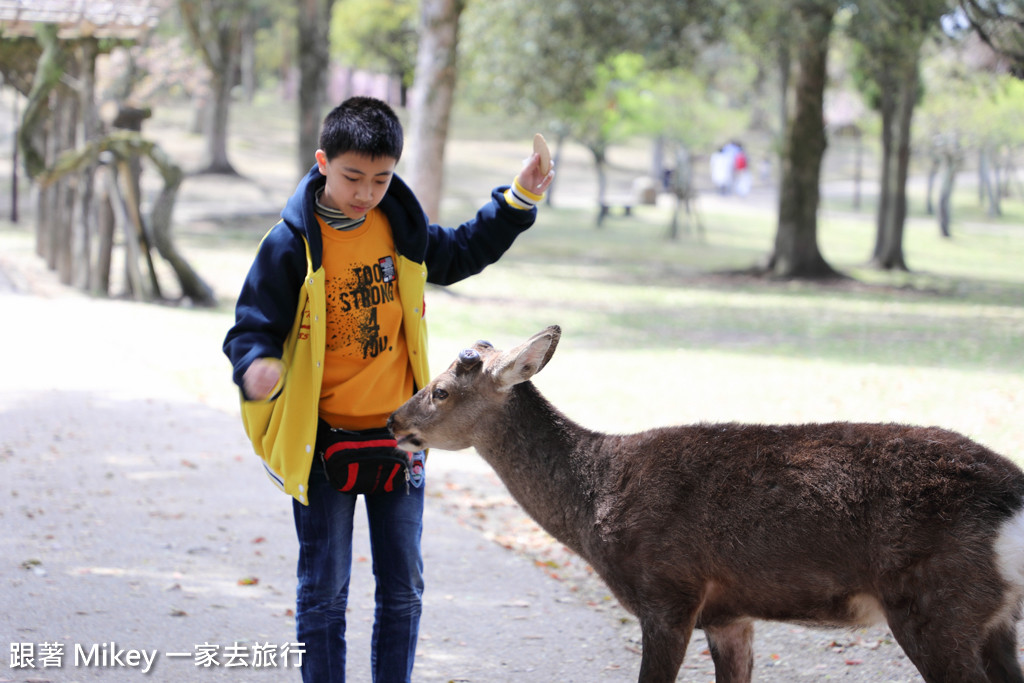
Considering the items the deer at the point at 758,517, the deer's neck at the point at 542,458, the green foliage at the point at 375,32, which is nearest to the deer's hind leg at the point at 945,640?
the deer at the point at 758,517

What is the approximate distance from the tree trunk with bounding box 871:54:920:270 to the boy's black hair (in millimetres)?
21715

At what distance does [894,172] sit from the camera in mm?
25125

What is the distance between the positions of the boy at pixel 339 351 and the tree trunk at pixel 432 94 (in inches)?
590

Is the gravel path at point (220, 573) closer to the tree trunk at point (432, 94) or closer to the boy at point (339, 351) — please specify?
the boy at point (339, 351)

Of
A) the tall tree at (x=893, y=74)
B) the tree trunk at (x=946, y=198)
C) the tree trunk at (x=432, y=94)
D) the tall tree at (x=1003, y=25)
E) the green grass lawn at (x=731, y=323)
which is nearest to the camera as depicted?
the tall tree at (x=1003, y=25)

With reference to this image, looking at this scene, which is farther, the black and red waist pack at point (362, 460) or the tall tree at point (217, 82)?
the tall tree at point (217, 82)

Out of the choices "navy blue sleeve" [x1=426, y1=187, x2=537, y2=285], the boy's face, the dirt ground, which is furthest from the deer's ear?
the dirt ground

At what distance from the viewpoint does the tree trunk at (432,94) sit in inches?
737

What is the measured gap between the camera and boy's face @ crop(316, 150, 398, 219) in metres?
3.51

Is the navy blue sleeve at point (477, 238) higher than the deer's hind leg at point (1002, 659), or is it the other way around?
the navy blue sleeve at point (477, 238)

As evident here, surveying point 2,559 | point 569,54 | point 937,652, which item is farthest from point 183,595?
point 569,54

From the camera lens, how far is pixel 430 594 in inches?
227

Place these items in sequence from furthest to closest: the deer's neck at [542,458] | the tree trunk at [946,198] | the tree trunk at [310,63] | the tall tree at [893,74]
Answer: the tree trunk at [946,198], the tree trunk at [310,63], the tall tree at [893,74], the deer's neck at [542,458]

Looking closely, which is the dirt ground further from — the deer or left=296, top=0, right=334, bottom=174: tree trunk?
left=296, top=0, right=334, bottom=174: tree trunk
